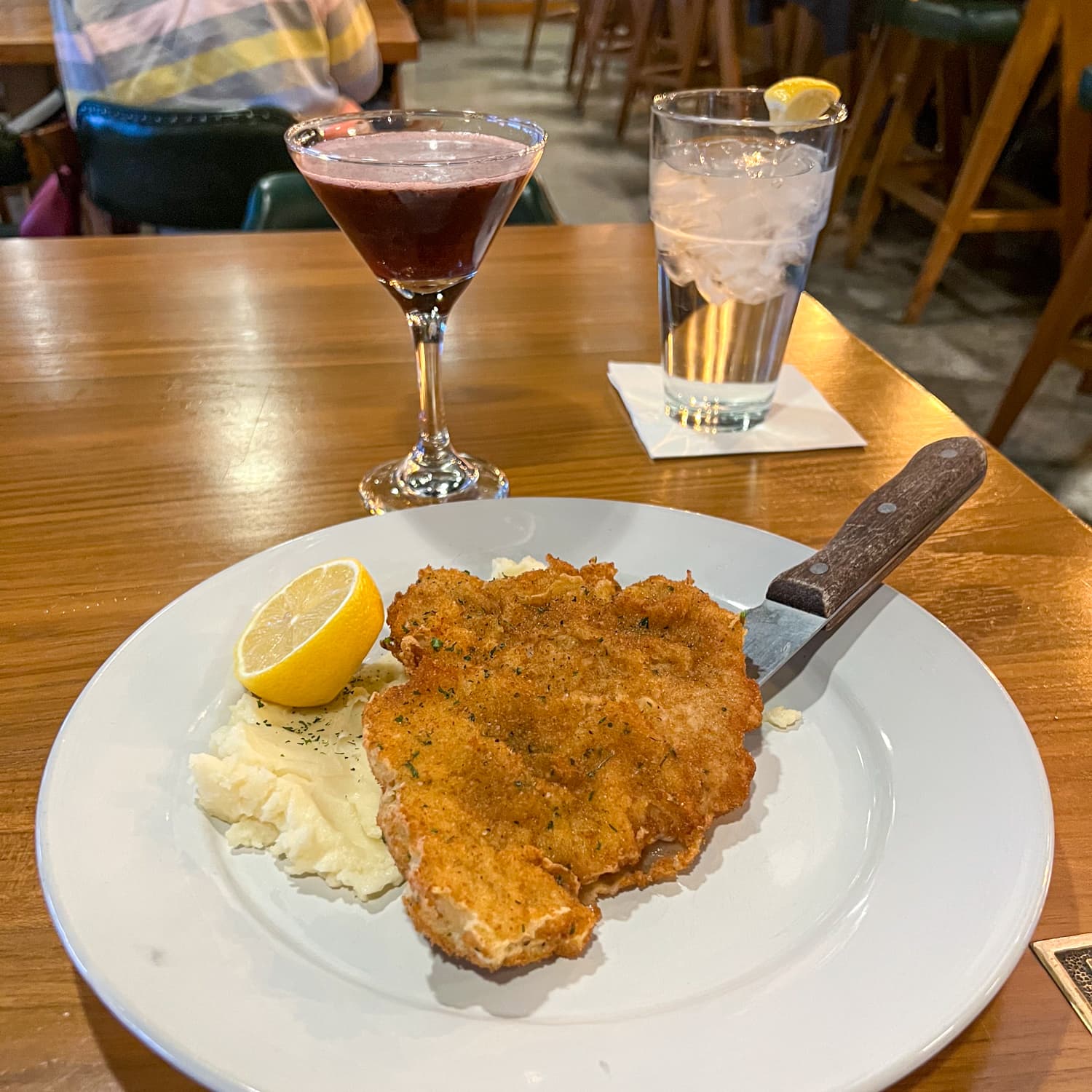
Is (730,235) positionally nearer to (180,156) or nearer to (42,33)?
(180,156)

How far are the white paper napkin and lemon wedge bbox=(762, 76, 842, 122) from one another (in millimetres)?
454

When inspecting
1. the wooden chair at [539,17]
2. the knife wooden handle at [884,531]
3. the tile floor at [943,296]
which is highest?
the knife wooden handle at [884,531]

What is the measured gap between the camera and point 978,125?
451 cm

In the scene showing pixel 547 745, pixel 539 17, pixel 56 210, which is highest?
pixel 547 745

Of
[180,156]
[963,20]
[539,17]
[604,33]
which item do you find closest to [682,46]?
[604,33]

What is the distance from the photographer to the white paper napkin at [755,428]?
1.47m

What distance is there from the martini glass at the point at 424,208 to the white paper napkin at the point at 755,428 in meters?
0.28

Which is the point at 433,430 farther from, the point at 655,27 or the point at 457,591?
the point at 655,27

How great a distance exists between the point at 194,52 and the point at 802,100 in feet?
7.90

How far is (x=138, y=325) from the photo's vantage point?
181cm

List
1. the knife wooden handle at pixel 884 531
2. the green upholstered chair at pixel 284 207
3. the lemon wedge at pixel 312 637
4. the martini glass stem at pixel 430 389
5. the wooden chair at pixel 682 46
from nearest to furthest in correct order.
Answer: the lemon wedge at pixel 312 637 → the knife wooden handle at pixel 884 531 → the martini glass stem at pixel 430 389 → the green upholstered chair at pixel 284 207 → the wooden chair at pixel 682 46

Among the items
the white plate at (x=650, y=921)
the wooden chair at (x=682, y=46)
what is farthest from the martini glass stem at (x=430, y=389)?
the wooden chair at (x=682, y=46)

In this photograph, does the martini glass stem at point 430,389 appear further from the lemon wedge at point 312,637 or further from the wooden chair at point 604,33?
the wooden chair at point 604,33

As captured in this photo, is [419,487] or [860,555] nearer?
[860,555]
